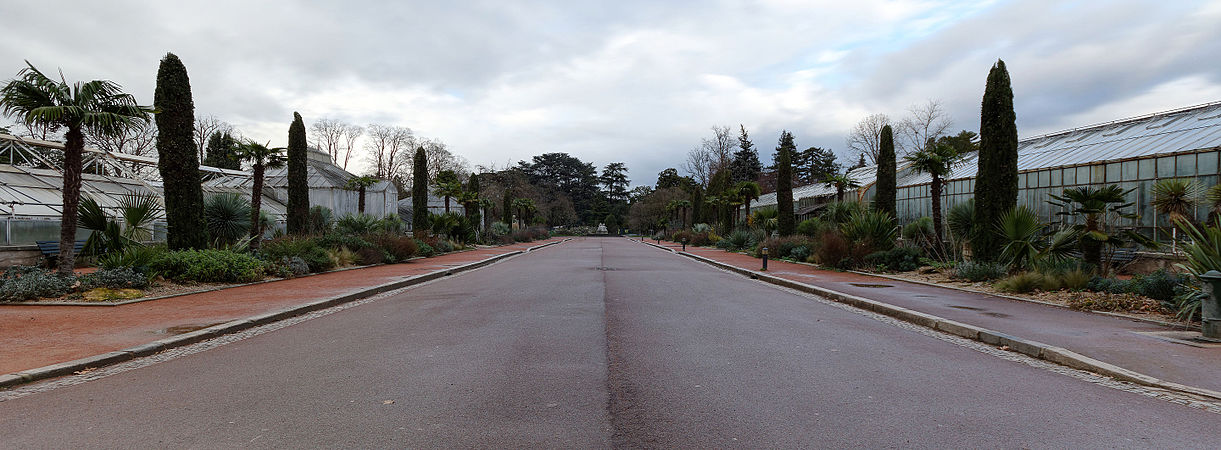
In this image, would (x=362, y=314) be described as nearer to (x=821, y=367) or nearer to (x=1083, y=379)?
(x=821, y=367)

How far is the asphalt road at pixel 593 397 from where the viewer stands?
4.18 meters

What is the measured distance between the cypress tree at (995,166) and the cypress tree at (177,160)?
65.8 ft

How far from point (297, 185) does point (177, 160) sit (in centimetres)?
765

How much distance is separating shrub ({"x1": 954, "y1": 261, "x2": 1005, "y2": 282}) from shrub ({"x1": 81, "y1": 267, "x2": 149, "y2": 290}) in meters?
18.4

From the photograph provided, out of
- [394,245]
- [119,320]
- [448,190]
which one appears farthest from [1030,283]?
[448,190]

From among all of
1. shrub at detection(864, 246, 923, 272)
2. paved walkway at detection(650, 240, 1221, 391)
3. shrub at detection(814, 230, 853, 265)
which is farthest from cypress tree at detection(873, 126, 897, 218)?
paved walkway at detection(650, 240, 1221, 391)

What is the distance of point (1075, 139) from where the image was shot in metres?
23.9

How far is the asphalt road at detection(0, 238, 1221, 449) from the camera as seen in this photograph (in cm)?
418

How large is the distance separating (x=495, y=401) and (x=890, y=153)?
2272 cm

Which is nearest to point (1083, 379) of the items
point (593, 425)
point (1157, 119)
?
point (593, 425)

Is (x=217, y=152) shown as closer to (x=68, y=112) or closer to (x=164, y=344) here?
(x=68, y=112)

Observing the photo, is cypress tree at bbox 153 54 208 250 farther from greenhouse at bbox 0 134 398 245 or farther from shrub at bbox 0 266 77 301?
greenhouse at bbox 0 134 398 245

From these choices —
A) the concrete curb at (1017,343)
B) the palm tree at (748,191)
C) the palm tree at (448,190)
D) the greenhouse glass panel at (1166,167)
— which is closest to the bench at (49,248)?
the concrete curb at (1017,343)

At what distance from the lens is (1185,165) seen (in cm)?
1606
